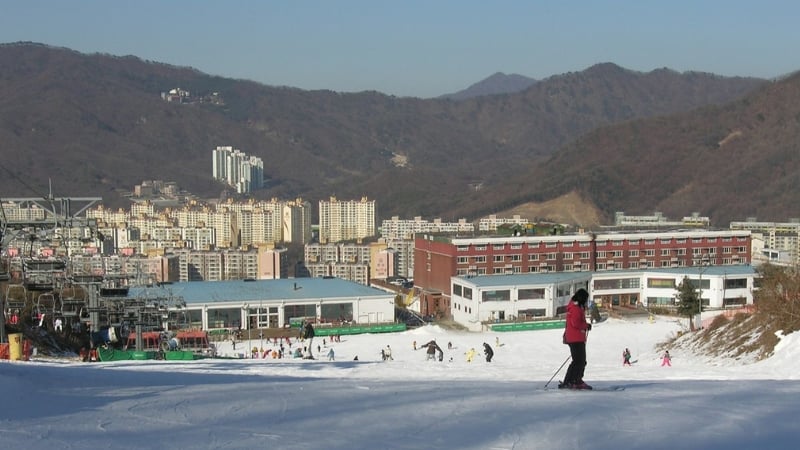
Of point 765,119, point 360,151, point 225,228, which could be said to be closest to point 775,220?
point 765,119

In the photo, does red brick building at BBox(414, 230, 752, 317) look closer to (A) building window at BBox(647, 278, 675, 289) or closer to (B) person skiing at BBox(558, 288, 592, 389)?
(A) building window at BBox(647, 278, 675, 289)

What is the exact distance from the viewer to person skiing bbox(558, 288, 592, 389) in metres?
5.01

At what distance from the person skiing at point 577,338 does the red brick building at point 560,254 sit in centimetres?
2208

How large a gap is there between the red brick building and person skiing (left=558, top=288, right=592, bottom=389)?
72.4 ft

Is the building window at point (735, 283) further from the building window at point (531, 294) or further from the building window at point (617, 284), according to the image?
the building window at point (531, 294)

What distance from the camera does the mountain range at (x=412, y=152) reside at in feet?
263

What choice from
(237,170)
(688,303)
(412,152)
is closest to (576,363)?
(688,303)

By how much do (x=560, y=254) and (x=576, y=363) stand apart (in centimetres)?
2371

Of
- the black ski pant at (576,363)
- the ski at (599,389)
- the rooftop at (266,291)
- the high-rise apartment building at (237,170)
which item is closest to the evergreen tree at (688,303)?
the rooftop at (266,291)

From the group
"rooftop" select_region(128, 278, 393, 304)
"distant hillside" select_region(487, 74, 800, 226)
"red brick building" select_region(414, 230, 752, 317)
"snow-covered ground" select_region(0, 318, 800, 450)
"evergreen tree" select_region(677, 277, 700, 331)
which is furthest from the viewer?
"distant hillside" select_region(487, 74, 800, 226)

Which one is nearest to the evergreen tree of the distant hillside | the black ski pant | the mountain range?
the black ski pant

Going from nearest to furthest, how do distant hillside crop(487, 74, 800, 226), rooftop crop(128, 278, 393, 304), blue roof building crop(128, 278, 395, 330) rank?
1. blue roof building crop(128, 278, 395, 330)
2. rooftop crop(128, 278, 393, 304)
3. distant hillside crop(487, 74, 800, 226)

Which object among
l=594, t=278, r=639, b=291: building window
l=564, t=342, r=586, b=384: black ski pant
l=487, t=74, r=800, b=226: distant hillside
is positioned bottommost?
l=594, t=278, r=639, b=291: building window

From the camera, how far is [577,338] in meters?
5.04
